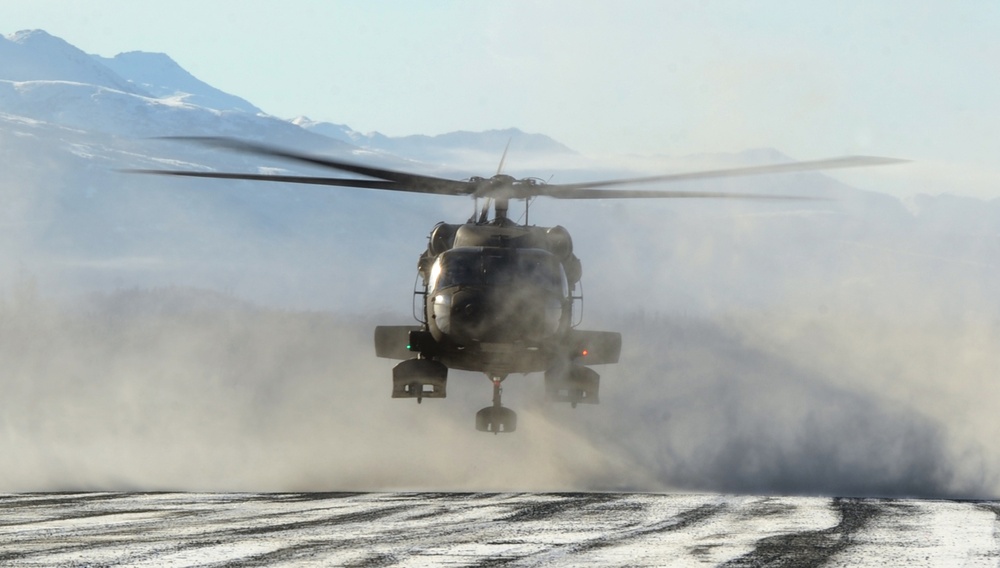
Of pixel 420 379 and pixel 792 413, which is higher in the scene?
pixel 420 379

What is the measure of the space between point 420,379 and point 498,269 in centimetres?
257

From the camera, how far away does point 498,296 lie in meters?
19.5

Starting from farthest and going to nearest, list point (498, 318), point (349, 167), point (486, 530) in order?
point (498, 318)
point (349, 167)
point (486, 530)

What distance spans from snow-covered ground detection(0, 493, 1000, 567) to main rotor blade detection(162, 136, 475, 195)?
489 cm

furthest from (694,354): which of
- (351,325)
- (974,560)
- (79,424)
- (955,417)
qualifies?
(974,560)

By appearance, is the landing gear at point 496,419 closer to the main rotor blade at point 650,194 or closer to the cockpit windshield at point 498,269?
the cockpit windshield at point 498,269

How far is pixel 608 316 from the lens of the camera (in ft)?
119

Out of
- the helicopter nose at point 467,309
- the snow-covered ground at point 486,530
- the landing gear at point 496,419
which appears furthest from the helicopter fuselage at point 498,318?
the snow-covered ground at point 486,530

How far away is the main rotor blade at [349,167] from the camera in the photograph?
16.6m

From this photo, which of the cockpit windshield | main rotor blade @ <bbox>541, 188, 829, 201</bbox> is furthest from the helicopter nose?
main rotor blade @ <bbox>541, 188, 829, 201</bbox>

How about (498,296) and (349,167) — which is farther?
(498,296)

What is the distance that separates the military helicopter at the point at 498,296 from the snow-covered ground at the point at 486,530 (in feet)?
7.05

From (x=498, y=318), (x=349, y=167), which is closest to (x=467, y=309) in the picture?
(x=498, y=318)

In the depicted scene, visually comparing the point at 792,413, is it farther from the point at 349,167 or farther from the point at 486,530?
the point at 486,530
